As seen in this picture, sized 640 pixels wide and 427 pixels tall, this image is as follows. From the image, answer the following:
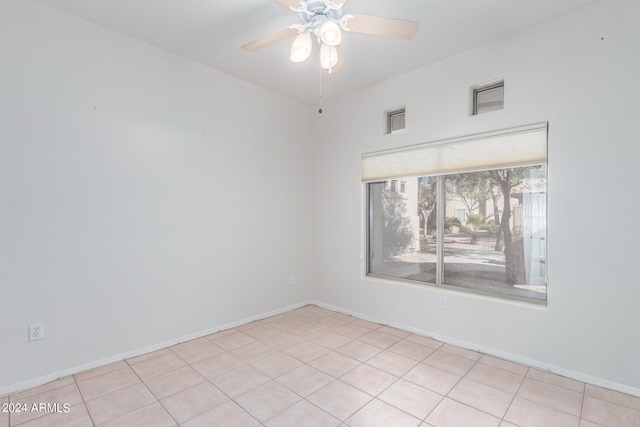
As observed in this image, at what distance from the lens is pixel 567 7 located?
94.4 inches

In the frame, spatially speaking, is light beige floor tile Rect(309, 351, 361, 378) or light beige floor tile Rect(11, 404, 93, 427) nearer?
light beige floor tile Rect(11, 404, 93, 427)

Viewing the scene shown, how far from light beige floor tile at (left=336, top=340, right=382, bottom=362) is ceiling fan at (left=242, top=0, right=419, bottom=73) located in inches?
95.2

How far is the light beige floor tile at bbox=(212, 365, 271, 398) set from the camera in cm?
231

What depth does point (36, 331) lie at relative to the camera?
92.7 inches

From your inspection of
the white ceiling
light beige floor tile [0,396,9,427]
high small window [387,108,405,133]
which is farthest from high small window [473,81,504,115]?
light beige floor tile [0,396,9,427]

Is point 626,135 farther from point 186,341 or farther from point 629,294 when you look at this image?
point 186,341

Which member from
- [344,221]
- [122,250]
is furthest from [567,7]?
[122,250]

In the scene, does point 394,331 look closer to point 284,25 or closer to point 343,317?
point 343,317

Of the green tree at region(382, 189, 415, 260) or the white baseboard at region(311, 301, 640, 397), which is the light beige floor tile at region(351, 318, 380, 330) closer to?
the white baseboard at region(311, 301, 640, 397)

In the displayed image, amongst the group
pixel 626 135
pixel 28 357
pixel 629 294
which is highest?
pixel 626 135

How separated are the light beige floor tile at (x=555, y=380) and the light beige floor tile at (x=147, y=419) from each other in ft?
8.60

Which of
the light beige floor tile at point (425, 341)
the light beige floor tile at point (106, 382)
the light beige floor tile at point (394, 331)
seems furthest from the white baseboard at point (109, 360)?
the light beige floor tile at point (425, 341)

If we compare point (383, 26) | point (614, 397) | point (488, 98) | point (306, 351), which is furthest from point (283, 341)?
point (488, 98)

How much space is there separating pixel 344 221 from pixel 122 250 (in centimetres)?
242
